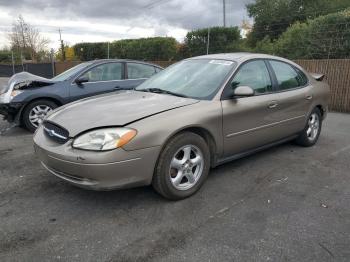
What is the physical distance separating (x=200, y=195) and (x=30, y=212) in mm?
1746

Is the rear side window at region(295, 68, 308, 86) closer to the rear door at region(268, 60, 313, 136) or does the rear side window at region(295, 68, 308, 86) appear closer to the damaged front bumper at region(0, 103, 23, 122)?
the rear door at region(268, 60, 313, 136)

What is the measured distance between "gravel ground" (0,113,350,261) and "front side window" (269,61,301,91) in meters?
1.20

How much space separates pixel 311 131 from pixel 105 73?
170 inches

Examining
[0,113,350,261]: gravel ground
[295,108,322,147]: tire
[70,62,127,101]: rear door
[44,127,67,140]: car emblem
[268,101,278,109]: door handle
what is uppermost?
[70,62,127,101]: rear door

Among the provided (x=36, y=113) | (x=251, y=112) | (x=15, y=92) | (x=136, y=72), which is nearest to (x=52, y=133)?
(x=251, y=112)

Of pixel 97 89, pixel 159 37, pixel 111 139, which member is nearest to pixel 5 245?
pixel 111 139

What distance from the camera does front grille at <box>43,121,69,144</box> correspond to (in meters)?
3.31

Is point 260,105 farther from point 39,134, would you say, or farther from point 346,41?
point 346,41

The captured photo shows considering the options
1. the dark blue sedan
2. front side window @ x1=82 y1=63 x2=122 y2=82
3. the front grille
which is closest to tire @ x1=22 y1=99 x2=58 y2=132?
the dark blue sedan

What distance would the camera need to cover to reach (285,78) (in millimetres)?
5008

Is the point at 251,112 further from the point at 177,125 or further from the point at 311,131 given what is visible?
the point at 311,131

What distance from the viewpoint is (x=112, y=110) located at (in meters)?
3.49

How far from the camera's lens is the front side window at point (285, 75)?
4.86 metres

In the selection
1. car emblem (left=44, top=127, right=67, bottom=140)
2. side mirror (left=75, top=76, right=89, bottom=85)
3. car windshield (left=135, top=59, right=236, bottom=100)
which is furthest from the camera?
side mirror (left=75, top=76, right=89, bottom=85)
